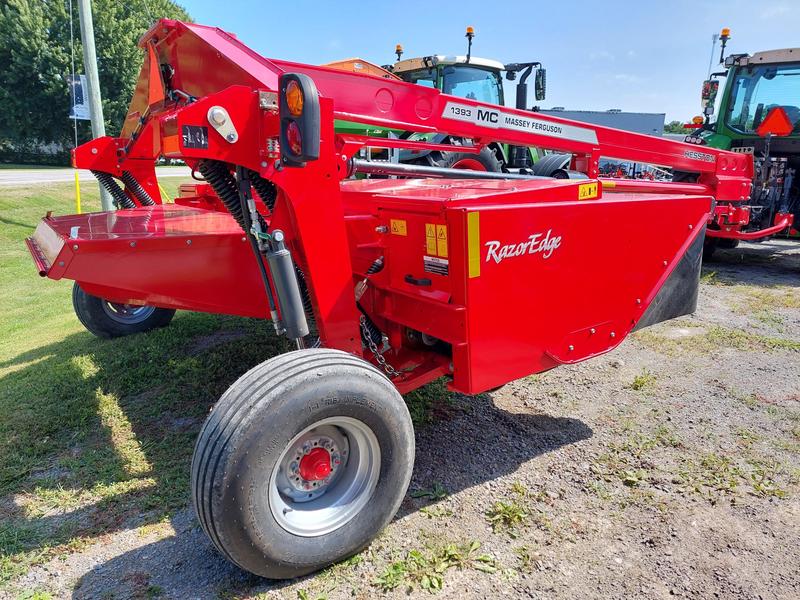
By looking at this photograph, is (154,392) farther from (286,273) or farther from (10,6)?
(10,6)

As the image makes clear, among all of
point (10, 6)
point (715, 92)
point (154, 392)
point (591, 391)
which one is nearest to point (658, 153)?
point (591, 391)

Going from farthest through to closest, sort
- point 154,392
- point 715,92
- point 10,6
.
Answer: point 10,6
point 715,92
point 154,392

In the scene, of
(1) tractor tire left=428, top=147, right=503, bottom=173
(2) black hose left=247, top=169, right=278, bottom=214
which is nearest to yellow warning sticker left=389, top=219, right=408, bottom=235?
(2) black hose left=247, top=169, right=278, bottom=214

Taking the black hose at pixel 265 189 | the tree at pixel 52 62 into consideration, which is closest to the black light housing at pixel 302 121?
the black hose at pixel 265 189

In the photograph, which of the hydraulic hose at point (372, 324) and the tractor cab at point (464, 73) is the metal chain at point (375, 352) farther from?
the tractor cab at point (464, 73)

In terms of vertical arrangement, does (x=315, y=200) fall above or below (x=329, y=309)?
above

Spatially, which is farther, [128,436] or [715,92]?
[715,92]

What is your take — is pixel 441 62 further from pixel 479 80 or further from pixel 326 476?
pixel 326 476

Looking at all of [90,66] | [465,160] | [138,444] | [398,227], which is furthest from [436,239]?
[90,66]

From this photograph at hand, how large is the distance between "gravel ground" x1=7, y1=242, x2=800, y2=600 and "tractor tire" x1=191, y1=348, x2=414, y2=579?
0.18 m

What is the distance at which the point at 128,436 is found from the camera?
3205 millimetres

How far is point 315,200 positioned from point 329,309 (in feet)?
1.58

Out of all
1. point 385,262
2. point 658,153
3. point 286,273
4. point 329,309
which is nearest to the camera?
point 286,273

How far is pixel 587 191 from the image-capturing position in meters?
2.89
